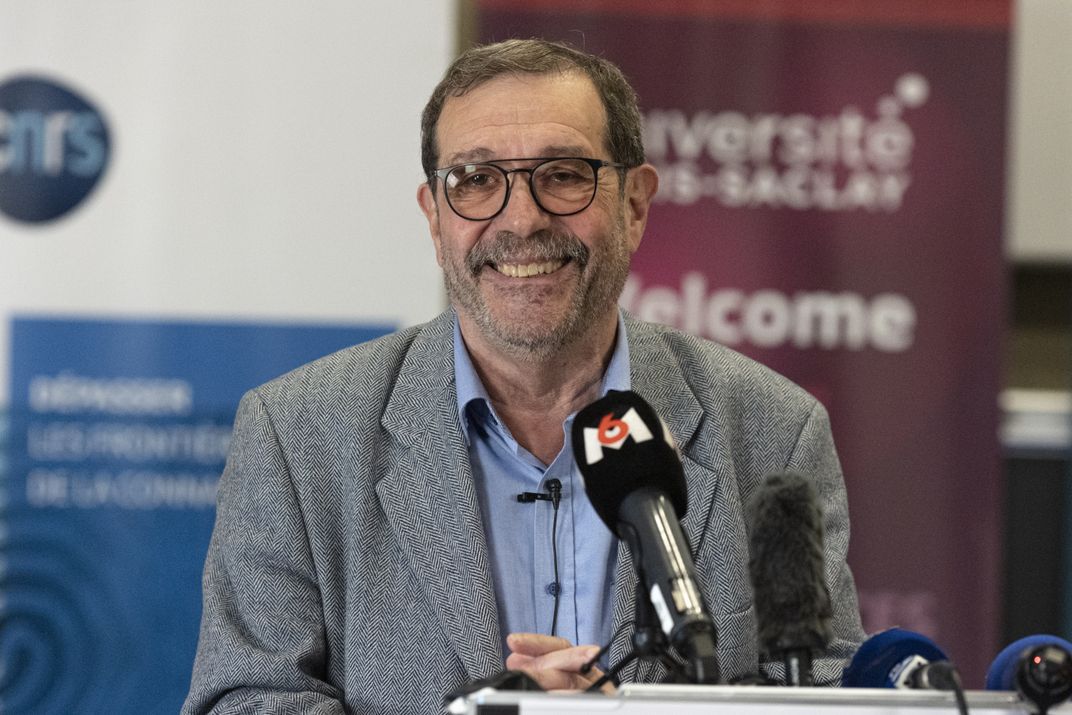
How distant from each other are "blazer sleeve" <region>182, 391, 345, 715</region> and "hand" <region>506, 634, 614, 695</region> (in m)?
0.46

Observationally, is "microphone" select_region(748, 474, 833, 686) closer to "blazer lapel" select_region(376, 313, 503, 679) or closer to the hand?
the hand

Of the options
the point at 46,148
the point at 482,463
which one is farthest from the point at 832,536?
the point at 46,148

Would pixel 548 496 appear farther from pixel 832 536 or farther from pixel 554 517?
pixel 832 536

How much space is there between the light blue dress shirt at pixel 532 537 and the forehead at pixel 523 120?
0.40 metres

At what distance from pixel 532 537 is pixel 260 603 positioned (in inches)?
18.2

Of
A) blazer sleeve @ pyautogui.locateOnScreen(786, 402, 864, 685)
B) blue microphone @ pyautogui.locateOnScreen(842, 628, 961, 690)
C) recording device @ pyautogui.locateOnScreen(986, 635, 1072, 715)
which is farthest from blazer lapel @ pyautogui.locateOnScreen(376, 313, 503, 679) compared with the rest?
recording device @ pyautogui.locateOnScreen(986, 635, 1072, 715)

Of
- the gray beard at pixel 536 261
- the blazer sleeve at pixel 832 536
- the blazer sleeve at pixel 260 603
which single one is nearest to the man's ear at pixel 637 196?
the gray beard at pixel 536 261

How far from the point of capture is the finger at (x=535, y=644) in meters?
1.78

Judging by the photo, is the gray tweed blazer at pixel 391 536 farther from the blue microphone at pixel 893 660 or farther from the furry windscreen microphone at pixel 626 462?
the furry windscreen microphone at pixel 626 462

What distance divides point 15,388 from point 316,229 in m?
0.90

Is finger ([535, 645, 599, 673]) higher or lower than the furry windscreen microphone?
lower

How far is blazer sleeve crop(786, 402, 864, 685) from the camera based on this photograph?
7.30ft

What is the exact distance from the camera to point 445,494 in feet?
7.48

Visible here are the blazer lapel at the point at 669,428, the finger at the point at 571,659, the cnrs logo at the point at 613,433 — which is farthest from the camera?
the blazer lapel at the point at 669,428
